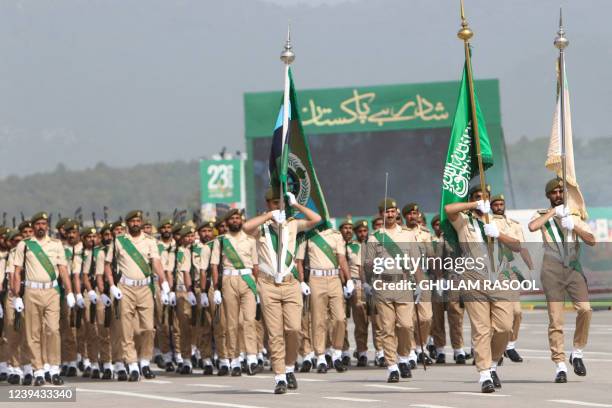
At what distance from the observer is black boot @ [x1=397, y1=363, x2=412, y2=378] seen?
1961 cm

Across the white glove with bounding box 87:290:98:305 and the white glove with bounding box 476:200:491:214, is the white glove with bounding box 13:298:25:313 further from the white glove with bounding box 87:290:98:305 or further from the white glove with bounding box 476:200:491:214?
the white glove with bounding box 476:200:491:214

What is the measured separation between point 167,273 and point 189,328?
890 millimetres

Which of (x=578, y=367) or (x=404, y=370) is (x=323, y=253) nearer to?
(x=404, y=370)

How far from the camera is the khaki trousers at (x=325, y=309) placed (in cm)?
2136

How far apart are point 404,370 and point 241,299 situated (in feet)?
9.09

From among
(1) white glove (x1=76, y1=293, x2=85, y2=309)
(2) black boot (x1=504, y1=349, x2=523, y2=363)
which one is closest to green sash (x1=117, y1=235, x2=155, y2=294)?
(1) white glove (x1=76, y1=293, x2=85, y2=309)

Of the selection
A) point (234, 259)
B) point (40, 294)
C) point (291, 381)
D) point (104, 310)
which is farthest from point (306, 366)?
point (40, 294)

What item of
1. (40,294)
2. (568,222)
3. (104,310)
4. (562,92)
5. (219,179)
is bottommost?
(104,310)

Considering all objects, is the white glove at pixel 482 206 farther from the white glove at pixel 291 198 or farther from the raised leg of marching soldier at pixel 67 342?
the raised leg of marching soldier at pixel 67 342

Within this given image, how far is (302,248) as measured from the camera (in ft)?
69.6

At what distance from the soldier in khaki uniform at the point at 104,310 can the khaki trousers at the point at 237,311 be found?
1459 millimetres

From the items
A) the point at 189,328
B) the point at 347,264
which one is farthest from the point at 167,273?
the point at 347,264

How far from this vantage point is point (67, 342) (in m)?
23.4

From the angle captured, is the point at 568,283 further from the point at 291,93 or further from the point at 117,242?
the point at 117,242
